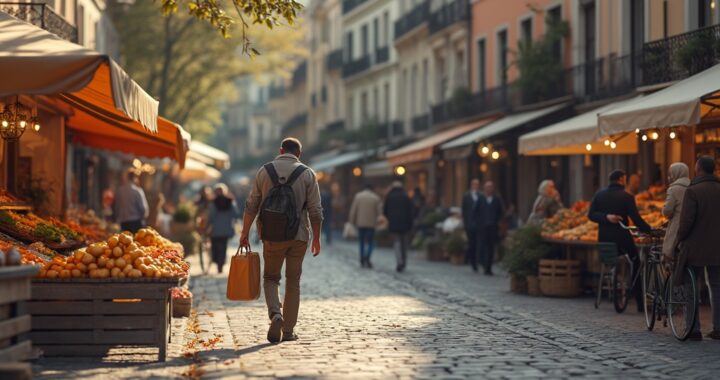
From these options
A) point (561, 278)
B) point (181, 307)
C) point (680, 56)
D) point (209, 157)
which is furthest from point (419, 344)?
point (209, 157)

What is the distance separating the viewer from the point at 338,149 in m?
62.6

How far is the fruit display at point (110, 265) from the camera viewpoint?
11156 millimetres

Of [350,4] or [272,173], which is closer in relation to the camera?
[272,173]

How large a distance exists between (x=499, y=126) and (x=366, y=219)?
5.82 meters

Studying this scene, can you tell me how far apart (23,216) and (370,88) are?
43.5m

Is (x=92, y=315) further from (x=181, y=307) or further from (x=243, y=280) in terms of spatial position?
(x=181, y=307)

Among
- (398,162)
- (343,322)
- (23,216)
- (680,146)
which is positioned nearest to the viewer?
(343,322)

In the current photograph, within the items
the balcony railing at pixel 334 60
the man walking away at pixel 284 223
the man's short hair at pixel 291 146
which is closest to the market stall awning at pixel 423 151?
the man's short hair at pixel 291 146

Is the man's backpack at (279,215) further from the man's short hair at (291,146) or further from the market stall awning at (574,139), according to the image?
the market stall awning at (574,139)

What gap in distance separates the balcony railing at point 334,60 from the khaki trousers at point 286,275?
5243 centimetres

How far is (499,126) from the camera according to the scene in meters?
31.5

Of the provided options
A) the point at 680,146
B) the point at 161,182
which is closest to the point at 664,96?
the point at 680,146

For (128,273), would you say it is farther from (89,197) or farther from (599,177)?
(89,197)

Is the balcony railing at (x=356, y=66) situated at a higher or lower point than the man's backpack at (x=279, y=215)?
higher
